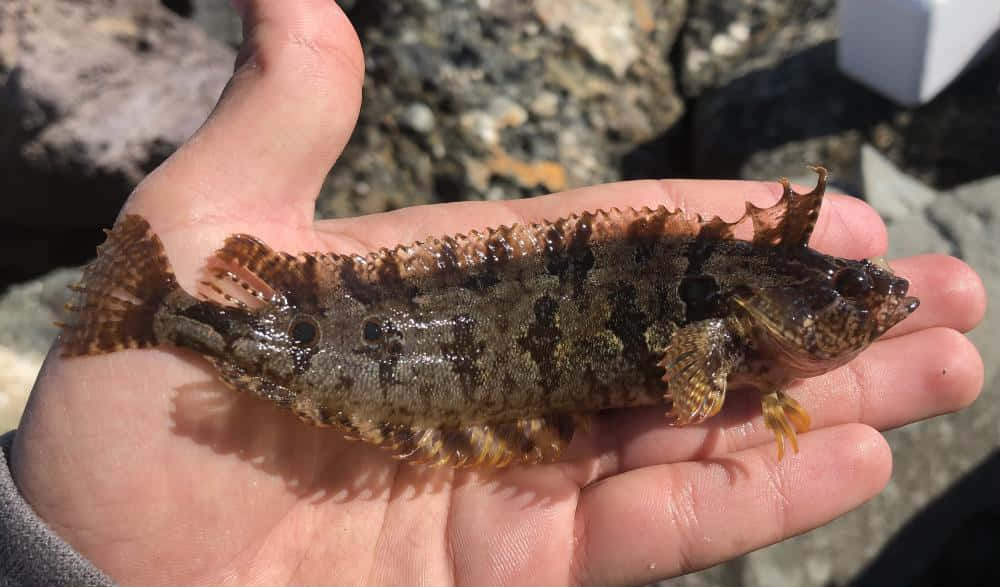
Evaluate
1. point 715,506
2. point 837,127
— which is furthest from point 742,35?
point 715,506

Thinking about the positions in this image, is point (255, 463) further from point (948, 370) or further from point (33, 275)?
point (33, 275)

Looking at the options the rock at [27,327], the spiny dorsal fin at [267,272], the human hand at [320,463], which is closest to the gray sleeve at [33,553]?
the human hand at [320,463]

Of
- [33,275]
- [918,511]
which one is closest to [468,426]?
[918,511]

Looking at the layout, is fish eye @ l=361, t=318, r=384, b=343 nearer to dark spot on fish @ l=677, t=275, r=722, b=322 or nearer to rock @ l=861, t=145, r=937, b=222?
dark spot on fish @ l=677, t=275, r=722, b=322

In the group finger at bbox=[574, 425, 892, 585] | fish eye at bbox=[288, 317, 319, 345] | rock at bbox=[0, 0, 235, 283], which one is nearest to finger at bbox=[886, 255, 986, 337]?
finger at bbox=[574, 425, 892, 585]

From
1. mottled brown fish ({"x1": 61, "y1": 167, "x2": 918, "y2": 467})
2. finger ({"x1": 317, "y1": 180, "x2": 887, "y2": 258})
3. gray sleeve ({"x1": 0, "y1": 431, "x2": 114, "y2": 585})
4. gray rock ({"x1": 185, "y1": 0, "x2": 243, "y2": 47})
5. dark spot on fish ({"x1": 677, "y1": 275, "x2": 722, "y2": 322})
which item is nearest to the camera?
gray sleeve ({"x1": 0, "y1": 431, "x2": 114, "y2": 585})

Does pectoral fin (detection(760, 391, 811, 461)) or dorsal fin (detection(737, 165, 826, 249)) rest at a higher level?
dorsal fin (detection(737, 165, 826, 249))
